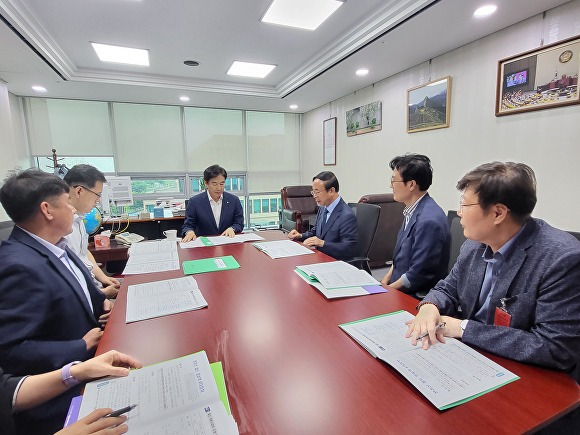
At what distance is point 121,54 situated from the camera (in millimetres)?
3502

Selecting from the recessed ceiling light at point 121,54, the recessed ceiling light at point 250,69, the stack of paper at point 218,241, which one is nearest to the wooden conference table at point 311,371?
the stack of paper at point 218,241

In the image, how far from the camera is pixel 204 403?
63 centimetres

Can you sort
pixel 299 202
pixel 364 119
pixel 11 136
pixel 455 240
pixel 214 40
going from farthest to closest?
pixel 299 202
pixel 364 119
pixel 11 136
pixel 214 40
pixel 455 240

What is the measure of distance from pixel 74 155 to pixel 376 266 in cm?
552

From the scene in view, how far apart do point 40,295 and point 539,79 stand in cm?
357

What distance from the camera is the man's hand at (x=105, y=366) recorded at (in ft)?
2.38

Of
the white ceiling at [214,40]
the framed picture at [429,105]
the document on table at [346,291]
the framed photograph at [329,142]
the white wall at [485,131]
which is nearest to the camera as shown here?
the document on table at [346,291]

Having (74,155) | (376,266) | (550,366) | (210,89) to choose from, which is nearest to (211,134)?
→ (210,89)

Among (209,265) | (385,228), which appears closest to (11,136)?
(209,265)

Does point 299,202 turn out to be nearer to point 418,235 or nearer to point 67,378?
point 418,235

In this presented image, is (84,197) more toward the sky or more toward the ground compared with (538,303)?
more toward the sky

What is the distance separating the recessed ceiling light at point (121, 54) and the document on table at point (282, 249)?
296 cm

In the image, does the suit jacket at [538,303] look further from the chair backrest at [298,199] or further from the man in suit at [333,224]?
the chair backrest at [298,199]

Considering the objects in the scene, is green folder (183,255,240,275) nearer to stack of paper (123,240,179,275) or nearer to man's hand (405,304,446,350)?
stack of paper (123,240,179,275)
